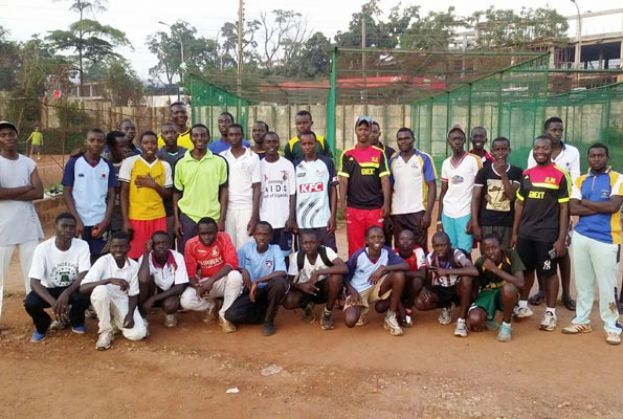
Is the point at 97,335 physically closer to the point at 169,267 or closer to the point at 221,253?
the point at 169,267

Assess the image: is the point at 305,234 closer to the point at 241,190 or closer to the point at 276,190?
the point at 276,190

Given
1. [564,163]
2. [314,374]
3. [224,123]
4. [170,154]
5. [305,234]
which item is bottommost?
[314,374]

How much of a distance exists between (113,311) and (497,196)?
139 inches

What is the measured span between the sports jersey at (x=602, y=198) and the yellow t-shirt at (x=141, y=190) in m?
3.76

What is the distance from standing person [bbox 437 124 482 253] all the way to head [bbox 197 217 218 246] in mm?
2296

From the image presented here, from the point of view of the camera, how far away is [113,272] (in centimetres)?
458

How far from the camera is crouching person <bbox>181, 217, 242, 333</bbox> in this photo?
4.77 meters

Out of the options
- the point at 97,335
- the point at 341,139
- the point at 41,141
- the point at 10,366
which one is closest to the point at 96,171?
the point at 97,335

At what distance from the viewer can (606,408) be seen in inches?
132

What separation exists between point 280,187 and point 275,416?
245 centimetres

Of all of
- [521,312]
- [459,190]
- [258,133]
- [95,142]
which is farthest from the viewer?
[258,133]

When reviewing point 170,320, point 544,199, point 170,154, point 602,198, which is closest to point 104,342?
point 170,320

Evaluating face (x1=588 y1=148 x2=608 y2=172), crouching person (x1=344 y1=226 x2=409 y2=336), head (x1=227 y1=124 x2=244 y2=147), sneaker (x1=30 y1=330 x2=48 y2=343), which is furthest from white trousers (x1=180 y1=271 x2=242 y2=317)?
face (x1=588 y1=148 x2=608 y2=172)

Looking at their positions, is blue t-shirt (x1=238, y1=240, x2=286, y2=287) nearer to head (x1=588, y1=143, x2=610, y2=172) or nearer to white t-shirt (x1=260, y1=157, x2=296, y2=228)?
white t-shirt (x1=260, y1=157, x2=296, y2=228)
